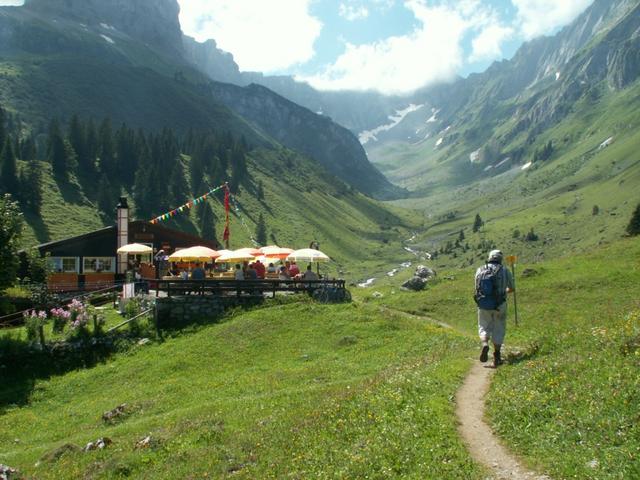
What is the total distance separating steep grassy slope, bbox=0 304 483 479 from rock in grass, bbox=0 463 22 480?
395 millimetres

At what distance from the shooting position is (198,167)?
165 metres

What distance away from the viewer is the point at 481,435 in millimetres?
10750

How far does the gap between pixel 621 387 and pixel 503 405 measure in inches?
95.5

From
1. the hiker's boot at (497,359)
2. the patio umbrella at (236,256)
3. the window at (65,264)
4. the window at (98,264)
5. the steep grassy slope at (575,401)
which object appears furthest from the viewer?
the window at (98,264)

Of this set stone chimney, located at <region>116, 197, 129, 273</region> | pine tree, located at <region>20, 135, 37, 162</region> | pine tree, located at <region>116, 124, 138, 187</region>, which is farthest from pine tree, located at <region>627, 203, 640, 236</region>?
pine tree, located at <region>20, 135, 37, 162</region>

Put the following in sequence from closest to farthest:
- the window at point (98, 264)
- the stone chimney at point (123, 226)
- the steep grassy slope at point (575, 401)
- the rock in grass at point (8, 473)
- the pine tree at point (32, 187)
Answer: the steep grassy slope at point (575, 401) < the rock in grass at point (8, 473) < the stone chimney at point (123, 226) < the window at point (98, 264) < the pine tree at point (32, 187)

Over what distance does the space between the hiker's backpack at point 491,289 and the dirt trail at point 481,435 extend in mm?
2273

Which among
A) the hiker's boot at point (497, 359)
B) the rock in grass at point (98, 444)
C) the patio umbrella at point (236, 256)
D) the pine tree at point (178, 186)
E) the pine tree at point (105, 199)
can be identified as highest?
the pine tree at point (178, 186)

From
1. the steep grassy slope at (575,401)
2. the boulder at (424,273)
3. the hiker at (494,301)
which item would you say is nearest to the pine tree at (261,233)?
the boulder at (424,273)

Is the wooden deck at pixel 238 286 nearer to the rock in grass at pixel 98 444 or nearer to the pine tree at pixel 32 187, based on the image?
the rock in grass at pixel 98 444

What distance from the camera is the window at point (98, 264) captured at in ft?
189

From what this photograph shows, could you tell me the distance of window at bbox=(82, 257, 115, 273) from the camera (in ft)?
189

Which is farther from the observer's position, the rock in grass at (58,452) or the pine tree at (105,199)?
the pine tree at (105,199)

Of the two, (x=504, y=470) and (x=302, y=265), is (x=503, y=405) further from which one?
(x=302, y=265)
